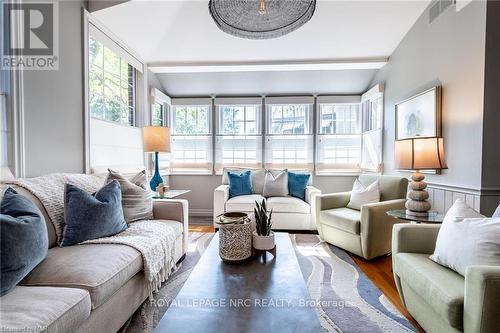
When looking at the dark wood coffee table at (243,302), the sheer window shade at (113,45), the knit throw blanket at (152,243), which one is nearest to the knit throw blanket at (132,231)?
the knit throw blanket at (152,243)

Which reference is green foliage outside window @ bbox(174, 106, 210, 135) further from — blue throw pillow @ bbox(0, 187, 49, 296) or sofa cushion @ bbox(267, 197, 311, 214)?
blue throw pillow @ bbox(0, 187, 49, 296)

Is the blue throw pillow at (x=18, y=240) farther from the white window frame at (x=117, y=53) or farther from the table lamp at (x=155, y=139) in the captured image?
the table lamp at (x=155, y=139)

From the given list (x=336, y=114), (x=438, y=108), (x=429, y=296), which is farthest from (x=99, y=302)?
(x=336, y=114)

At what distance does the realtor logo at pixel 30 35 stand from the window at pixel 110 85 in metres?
0.49

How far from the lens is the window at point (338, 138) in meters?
4.40

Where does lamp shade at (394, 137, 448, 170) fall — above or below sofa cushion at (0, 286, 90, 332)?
above

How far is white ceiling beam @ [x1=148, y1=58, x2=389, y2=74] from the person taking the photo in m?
3.55

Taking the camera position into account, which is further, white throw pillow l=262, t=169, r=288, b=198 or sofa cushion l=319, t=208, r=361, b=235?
white throw pillow l=262, t=169, r=288, b=198

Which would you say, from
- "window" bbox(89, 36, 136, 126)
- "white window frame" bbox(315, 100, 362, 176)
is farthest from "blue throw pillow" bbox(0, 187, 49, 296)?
"white window frame" bbox(315, 100, 362, 176)

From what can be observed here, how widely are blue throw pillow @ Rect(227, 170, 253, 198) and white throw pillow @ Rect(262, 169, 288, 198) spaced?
9.7 inches

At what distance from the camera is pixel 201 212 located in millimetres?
4492

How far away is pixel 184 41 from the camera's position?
3.26 metres

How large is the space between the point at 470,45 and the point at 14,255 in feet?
11.0

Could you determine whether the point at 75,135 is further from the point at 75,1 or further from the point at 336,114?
the point at 336,114
